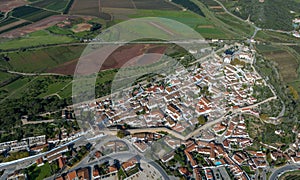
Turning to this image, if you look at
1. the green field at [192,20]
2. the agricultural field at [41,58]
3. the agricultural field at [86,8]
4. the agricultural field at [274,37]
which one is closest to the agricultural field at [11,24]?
the agricultural field at [86,8]

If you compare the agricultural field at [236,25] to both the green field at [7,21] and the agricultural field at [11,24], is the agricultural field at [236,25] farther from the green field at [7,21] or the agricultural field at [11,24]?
the green field at [7,21]

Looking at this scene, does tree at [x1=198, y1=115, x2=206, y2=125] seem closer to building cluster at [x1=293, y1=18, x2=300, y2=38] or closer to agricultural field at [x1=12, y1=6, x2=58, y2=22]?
building cluster at [x1=293, y1=18, x2=300, y2=38]

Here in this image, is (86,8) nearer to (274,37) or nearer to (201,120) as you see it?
(274,37)

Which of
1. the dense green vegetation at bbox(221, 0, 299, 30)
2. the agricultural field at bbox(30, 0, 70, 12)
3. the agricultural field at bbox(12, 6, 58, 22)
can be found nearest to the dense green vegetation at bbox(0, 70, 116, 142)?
the agricultural field at bbox(12, 6, 58, 22)

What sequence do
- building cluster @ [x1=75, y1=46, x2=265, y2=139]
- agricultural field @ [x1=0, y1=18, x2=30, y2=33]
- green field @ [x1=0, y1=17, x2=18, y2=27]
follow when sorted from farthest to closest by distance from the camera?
green field @ [x1=0, y1=17, x2=18, y2=27] → agricultural field @ [x1=0, y1=18, x2=30, y2=33] → building cluster @ [x1=75, y1=46, x2=265, y2=139]

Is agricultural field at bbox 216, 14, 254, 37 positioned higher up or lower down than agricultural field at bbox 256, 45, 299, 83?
higher up

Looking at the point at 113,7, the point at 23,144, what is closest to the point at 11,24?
the point at 113,7

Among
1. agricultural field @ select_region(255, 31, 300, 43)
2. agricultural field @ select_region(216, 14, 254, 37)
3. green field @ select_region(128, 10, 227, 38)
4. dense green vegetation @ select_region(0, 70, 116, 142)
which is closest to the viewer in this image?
dense green vegetation @ select_region(0, 70, 116, 142)
